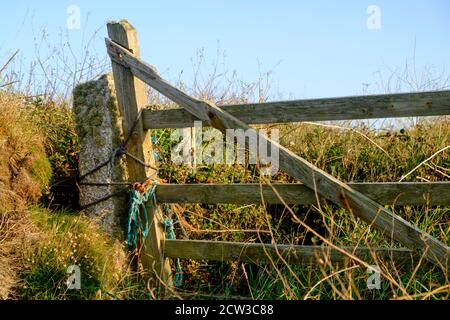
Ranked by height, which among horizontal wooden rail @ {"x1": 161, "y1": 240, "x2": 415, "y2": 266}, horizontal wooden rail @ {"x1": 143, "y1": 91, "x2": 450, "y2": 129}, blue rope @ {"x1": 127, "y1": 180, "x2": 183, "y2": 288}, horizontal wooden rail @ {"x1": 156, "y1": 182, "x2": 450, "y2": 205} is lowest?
horizontal wooden rail @ {"x1": 161, "y1": 240, "x2": 415, "y2": 266}

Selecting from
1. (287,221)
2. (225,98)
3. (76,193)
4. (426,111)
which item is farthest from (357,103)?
(225,98)

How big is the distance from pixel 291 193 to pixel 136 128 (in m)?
1.48

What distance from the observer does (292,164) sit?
4.52 meters

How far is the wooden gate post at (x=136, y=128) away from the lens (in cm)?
516

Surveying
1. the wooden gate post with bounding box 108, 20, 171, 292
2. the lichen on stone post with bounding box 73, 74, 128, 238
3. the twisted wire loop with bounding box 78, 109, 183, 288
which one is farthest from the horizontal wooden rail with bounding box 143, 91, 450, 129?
the lichen on stone post with bounding box 73, 74, 128, 238

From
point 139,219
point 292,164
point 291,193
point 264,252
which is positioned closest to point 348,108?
point 292,164

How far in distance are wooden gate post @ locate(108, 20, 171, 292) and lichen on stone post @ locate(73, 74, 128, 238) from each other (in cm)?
12

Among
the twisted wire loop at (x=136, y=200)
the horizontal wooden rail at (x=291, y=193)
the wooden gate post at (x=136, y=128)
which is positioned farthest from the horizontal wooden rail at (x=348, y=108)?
the twisted wire loop at (x=136, y=200)

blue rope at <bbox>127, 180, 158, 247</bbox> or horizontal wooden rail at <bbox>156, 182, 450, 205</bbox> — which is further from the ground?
horizontal wooden rail at <bbox>156, 182, 450, 205</bbox>

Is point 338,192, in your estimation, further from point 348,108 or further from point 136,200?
point 136,200

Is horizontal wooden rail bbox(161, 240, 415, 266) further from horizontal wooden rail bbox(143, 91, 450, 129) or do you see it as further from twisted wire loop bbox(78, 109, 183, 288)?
horizontal wooden rail bbox(143, 91, 450, 129)

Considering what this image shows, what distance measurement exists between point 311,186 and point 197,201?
3.46 feet

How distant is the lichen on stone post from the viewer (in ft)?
17.3
